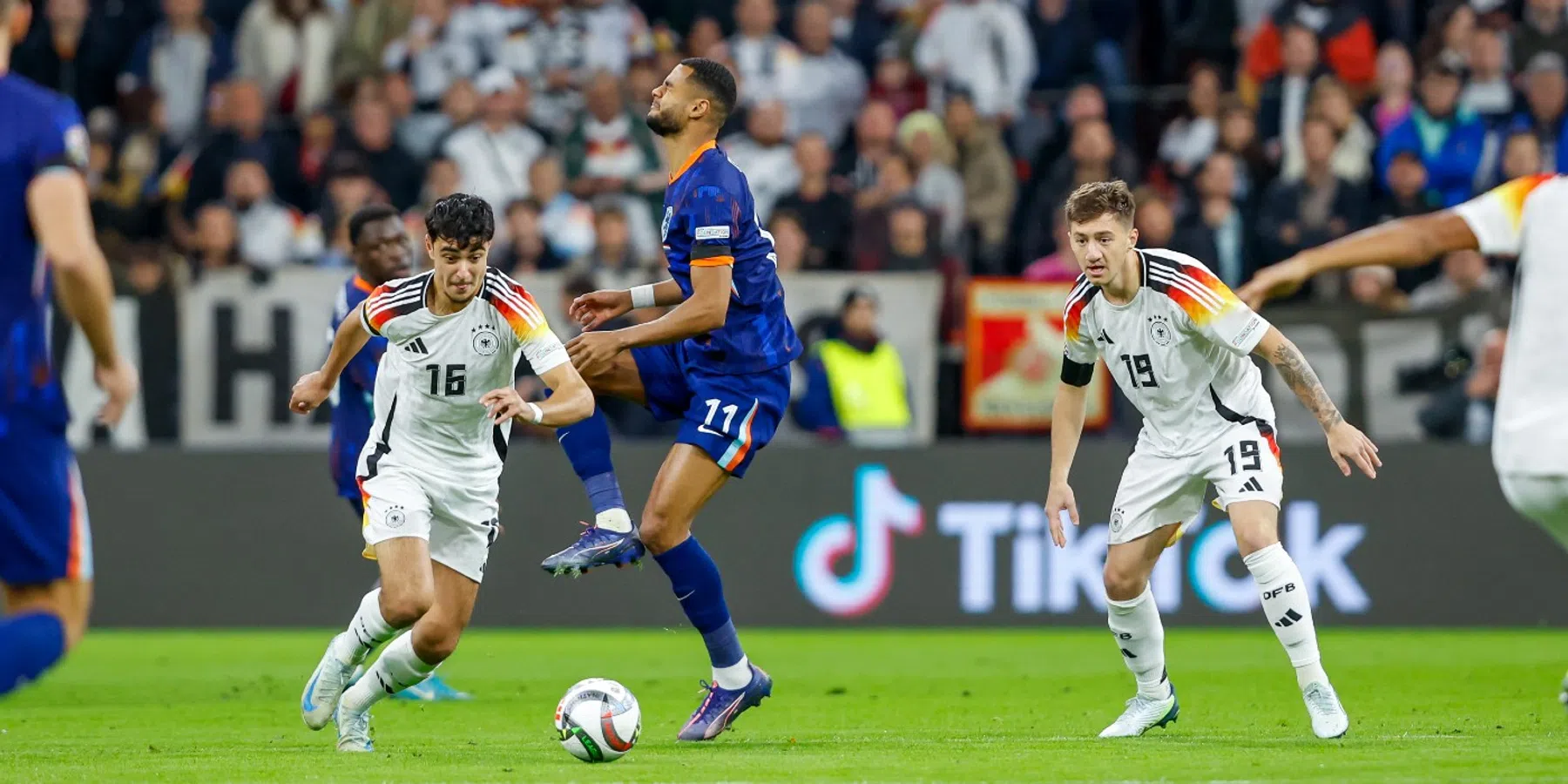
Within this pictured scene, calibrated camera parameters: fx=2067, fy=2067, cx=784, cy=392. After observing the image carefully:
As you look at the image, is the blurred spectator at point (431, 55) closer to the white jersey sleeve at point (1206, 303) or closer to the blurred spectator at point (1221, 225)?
the blurred spectator at point (1221, 225)

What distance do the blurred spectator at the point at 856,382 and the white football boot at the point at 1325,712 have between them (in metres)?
6.55

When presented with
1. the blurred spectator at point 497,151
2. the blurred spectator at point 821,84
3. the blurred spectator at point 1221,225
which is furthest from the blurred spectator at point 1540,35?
the blurred spectator at point 497,151

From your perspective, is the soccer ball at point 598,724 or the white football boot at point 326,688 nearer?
the soccer ball at point 598,724

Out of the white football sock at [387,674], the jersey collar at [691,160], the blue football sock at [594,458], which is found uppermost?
the jersey collar at [691,160]

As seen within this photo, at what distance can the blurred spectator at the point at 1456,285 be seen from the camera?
13.9 m

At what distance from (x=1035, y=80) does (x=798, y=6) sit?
205 centimetres

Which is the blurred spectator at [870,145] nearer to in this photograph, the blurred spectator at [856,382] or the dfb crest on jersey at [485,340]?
the blurred spectator at [856,382]

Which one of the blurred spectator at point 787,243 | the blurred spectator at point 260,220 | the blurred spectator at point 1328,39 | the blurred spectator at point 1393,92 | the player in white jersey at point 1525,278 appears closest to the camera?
the player in white jersey at point 1525,278

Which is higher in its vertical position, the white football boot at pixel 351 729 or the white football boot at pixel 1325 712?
the white football boot at pixel 1325 712

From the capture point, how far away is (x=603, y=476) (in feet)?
27.3

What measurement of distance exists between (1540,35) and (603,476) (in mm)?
10857

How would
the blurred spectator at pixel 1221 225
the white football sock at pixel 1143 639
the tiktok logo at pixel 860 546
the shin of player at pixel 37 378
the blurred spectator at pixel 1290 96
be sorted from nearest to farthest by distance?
the shin of player at pixel 37 378 < the white football sock at pixel 1143 639 < the tiktok logo at pixel 860 546 < the blurred spectator at pixel 1221 225 < the blurred spectator at pixel 1290 96

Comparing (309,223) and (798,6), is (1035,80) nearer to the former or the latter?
(798,6)

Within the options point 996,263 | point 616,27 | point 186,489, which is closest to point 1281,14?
point 996,263
